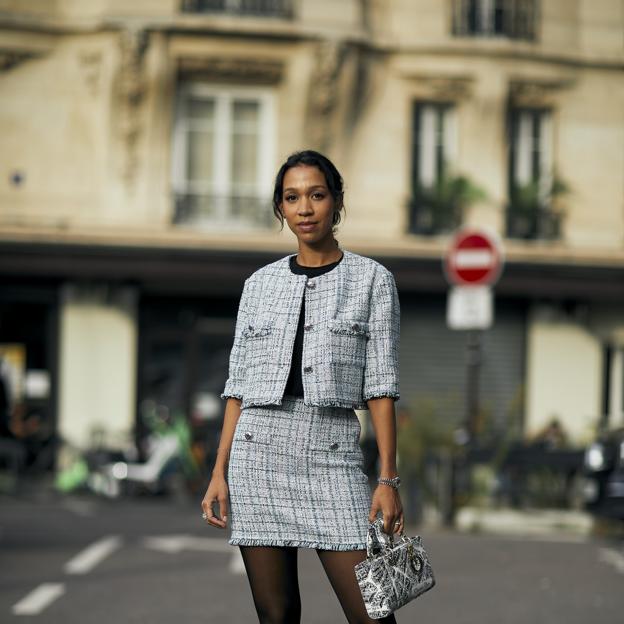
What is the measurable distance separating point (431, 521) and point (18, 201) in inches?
440

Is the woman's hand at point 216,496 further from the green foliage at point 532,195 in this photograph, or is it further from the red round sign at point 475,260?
the green foliage at point 532,195

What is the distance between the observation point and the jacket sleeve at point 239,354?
4516 millimetres

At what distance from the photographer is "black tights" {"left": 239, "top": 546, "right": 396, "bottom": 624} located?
4.36 metres

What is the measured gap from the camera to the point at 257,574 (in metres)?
4.41

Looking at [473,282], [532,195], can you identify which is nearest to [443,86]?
[532,195]

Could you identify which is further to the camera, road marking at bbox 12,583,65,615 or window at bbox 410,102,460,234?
window at bbox 410,102,460,234

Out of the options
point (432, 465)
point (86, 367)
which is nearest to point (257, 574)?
point (432, 465)

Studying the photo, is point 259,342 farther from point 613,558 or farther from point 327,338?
point 613,558

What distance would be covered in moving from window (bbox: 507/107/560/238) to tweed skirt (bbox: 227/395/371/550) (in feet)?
71.2

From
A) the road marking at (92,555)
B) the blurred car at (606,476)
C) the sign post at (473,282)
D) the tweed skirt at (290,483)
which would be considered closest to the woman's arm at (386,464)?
the tweed skirt at (290,483)

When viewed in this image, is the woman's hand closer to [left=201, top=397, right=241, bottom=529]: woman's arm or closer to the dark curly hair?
[left=201, top=397, right=241, bottom=529]: woman's arm

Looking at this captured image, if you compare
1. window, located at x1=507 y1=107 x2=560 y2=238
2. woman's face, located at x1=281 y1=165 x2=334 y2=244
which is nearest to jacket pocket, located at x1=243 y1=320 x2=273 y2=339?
woman's face, located at x1=281 y1=165 x2=334 y2=244

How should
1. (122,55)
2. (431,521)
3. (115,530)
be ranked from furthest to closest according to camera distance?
(122,55) → (431,521) → (115,530)

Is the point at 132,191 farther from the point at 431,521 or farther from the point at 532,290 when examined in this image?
the point at 431,521
